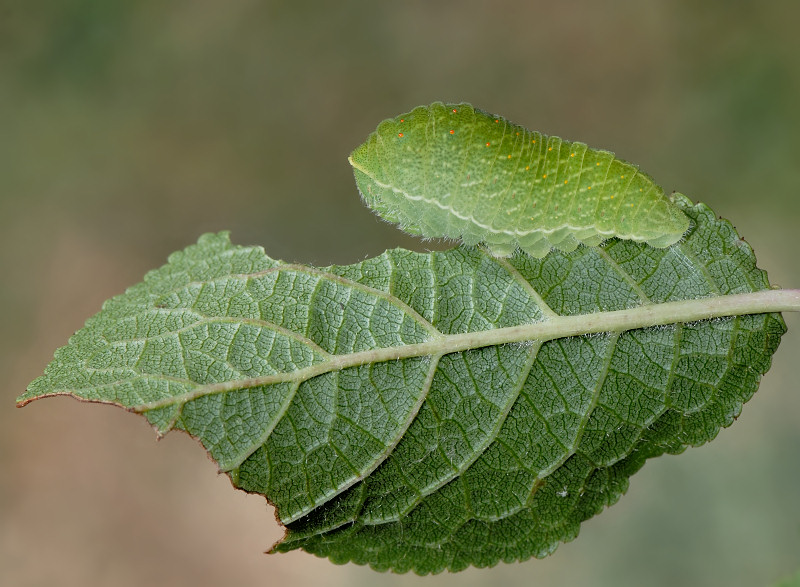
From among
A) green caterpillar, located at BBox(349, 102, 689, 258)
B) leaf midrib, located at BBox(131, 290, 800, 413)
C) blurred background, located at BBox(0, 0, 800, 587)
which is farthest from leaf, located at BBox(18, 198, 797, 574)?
blurred background, located at BBox(0, 0, 800, 587)

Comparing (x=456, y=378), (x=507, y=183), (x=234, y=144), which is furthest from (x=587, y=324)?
(x=234, y=144)

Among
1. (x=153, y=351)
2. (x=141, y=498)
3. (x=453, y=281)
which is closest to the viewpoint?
(x=153, y=351)

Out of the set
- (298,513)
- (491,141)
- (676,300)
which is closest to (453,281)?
(491,141)

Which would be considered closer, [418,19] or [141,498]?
[141,498]

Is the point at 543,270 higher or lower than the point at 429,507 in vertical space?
higher

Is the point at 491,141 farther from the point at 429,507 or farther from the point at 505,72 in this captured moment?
the point at 505,72

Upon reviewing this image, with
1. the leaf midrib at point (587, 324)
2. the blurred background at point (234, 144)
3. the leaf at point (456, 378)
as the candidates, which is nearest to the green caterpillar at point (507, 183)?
the leaf at point (456, 378)

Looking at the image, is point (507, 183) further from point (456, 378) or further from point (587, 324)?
point (456, 378)

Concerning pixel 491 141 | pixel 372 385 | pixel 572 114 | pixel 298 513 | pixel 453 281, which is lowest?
pixel 298 513
